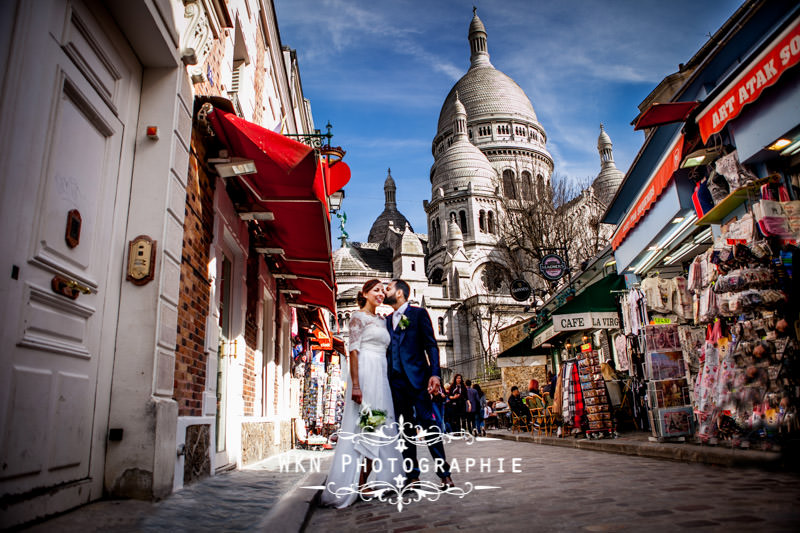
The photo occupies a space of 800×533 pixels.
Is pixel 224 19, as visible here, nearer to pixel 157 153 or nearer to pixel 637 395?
pixel 157 153

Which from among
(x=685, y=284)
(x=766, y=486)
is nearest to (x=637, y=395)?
(x=685, y=284)

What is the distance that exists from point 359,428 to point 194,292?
1.86 m

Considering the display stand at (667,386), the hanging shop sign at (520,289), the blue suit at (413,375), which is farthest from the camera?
the hanging shop sign at (520,289)

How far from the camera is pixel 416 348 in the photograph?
4.84m

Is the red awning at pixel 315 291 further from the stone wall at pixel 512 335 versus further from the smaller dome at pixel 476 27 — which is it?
the smaller dome at pixel 476 27

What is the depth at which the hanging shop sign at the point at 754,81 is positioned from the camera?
500 centimetres

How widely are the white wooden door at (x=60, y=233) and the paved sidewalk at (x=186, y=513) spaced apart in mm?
219

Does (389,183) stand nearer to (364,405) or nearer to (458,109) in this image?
(458,109)

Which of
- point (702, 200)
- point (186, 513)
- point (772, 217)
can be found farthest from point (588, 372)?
point (186, 513)

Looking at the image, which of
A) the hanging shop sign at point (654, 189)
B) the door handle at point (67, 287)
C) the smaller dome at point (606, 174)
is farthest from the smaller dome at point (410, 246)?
the door handle at point (67, 287)

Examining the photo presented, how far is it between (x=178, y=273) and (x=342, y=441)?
1.89 metres

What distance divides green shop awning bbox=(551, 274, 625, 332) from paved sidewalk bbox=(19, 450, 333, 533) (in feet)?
26.5

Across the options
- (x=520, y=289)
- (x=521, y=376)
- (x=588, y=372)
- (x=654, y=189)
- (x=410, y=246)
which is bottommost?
(x=588, y=372)

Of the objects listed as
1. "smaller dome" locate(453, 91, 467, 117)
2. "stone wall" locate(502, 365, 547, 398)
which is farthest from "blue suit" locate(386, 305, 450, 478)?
"smaller dome" locate(453, 91, 467, 117)
